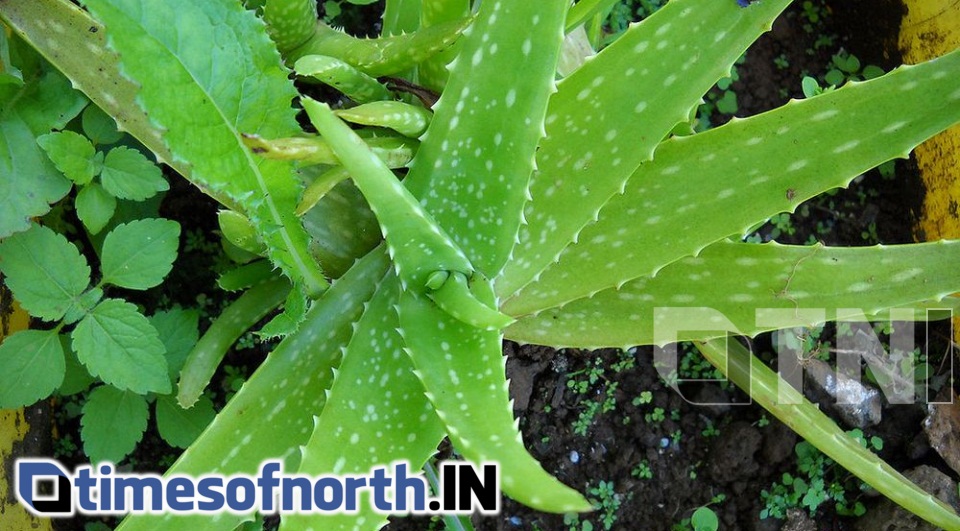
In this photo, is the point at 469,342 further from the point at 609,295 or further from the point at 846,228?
Result: the point at 846,228

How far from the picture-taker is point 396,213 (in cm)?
72

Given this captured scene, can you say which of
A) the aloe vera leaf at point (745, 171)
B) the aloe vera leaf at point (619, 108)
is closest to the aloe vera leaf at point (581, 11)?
Answer: the aloe vera leaf at point (619, 108)

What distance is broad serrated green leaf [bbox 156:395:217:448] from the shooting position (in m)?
1.02

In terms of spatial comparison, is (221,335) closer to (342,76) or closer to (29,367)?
(29,367)

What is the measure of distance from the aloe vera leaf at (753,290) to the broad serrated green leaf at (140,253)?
16.1 inches

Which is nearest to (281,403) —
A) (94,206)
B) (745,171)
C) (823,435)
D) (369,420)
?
(369,420)

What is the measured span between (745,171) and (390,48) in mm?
402

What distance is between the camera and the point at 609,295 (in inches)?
37.4

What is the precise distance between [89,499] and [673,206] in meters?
0.82

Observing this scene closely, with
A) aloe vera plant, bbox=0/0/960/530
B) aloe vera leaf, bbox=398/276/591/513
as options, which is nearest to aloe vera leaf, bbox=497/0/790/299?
aloe vera plant, bbox=0/0/960/530

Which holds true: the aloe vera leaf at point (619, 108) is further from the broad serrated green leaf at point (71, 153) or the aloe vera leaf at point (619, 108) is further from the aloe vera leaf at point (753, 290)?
the broad serrated green leaf at point (71, 153)

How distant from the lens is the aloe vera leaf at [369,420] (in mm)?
776

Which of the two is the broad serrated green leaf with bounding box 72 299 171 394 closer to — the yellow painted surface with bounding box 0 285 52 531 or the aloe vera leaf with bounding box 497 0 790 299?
the yellow painted surface with bounding box 0 285 52 531

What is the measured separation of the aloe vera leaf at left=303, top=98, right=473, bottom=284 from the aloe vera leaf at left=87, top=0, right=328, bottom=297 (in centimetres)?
14
